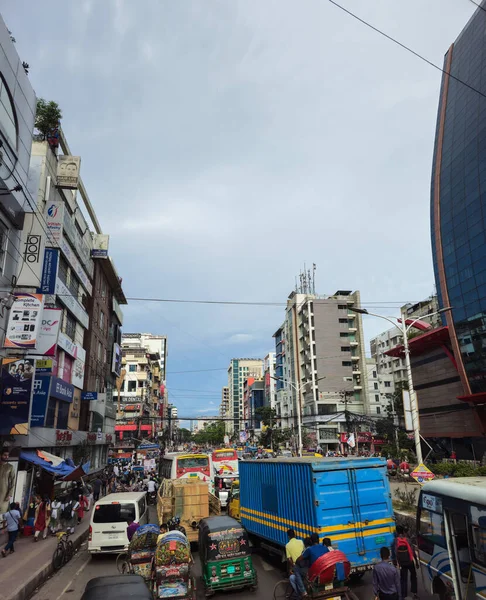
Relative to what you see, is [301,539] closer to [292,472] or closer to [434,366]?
[292,472]

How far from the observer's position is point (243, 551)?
34.6 ft

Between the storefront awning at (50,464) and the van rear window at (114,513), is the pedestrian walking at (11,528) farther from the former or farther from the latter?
the storefront awning at (50,464)

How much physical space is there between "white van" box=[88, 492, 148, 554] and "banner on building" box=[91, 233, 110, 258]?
1346 inches

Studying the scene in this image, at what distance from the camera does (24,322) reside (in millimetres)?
19734

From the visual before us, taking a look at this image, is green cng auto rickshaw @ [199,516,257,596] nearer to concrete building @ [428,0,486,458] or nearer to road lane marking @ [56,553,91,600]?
road lane marking @ [56,553,91,600]

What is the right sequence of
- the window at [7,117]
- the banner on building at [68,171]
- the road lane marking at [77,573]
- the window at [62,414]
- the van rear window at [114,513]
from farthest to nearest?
the window at [62,414]
the banner on building at [68,171]
the window at [7,117]
the van rear window at [114,513]
the road lane marking at [77,573]

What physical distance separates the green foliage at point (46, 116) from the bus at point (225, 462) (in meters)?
26.3

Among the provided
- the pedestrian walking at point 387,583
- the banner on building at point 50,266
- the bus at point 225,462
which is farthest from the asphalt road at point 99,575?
the bus at point 225,462

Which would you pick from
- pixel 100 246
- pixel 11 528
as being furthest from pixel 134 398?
pixel 11 528

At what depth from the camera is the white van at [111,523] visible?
14453 mm

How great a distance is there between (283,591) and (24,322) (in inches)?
608

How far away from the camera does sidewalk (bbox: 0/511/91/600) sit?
432 inches

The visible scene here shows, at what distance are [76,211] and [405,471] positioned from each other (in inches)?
1300

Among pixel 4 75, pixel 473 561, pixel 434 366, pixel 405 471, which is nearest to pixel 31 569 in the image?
pixel 473 561
